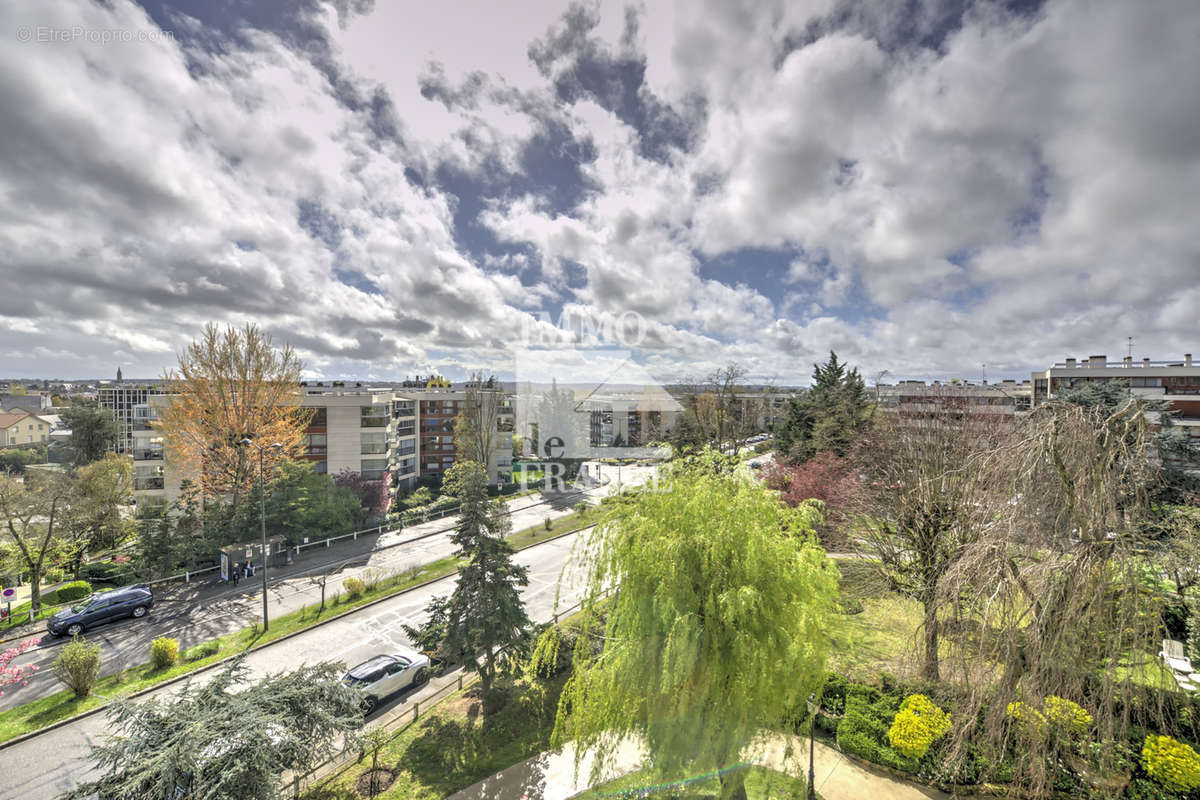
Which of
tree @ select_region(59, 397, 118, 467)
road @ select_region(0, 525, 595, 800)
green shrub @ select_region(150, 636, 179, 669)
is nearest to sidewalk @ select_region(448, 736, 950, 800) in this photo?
road @ select_region(0, 525, 595, 800)

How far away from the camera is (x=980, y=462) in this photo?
6844 mm

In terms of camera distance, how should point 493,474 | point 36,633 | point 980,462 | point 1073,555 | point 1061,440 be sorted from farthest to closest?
point 493,474
point 36,633
point 980,462
point 1061,440
point 1073,555

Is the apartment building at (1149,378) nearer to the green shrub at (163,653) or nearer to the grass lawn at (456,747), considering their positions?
the grass lawn at (456,747)

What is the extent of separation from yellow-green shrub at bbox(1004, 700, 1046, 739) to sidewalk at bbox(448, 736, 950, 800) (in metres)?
3.47

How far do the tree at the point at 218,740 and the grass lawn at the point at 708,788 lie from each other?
5150mm

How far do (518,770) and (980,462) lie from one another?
35.2 ft

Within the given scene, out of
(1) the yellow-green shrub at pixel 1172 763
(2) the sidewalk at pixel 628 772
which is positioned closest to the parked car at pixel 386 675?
(2) the sidewalk at pixel 628 772

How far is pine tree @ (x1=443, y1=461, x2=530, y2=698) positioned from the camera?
36.7 feet

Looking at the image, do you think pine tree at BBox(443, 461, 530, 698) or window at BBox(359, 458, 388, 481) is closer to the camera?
pine tree at BBox(443, 461, 530, 698)

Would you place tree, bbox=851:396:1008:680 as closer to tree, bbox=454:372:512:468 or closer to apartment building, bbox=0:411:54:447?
tree, bbox=454:372:512:468

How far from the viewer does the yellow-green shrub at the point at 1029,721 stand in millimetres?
5316

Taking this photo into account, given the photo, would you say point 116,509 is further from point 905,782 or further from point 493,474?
point 905,782

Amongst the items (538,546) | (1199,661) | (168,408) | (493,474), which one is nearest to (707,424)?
(493,474)

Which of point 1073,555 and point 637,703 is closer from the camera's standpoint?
point 1073,555
